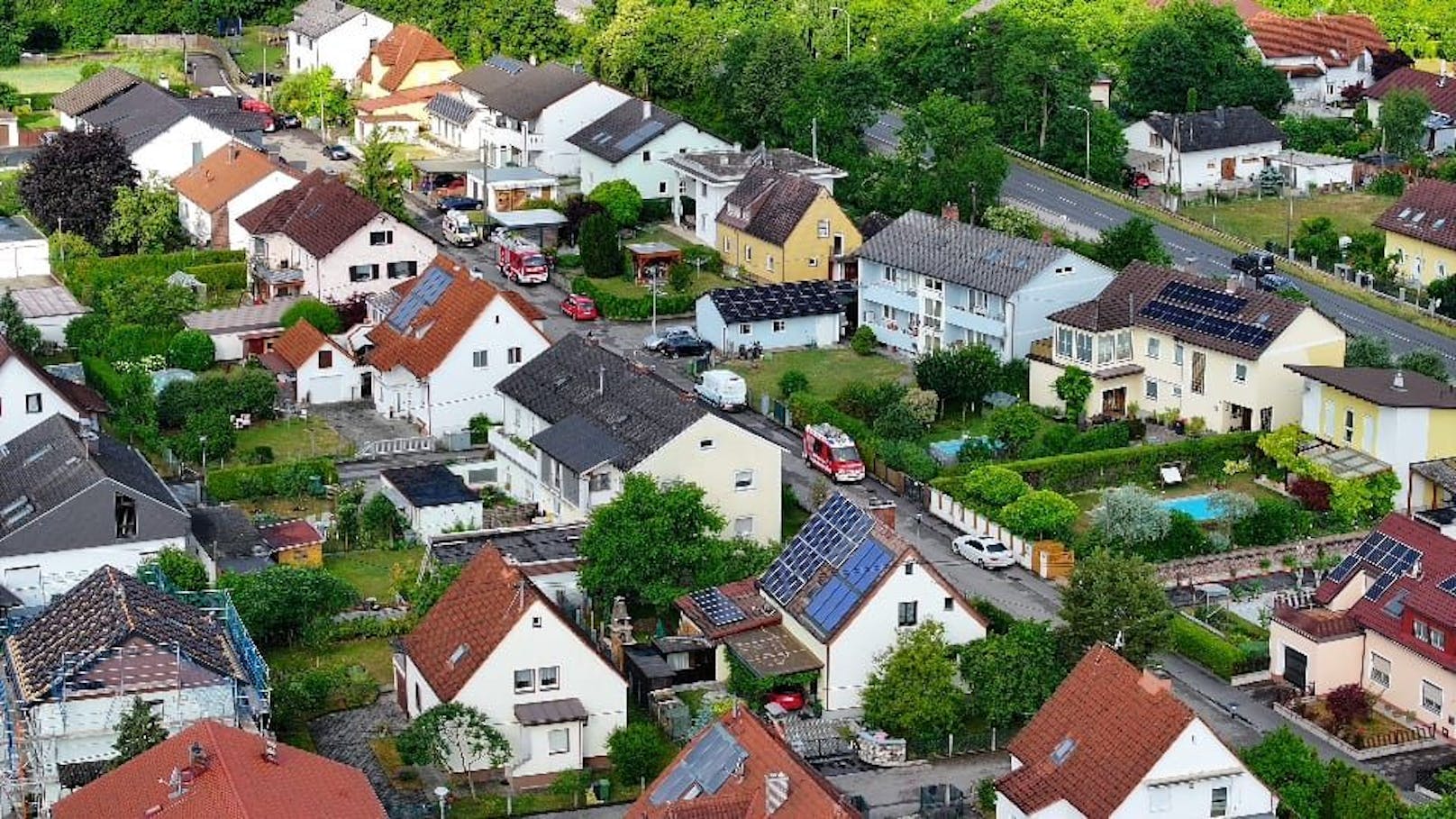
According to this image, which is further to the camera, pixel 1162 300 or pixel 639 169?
pixel 639 169

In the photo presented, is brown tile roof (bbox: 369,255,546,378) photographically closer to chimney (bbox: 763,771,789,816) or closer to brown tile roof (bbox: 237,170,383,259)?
brown tile roof (bbox: 237,170,383,259)

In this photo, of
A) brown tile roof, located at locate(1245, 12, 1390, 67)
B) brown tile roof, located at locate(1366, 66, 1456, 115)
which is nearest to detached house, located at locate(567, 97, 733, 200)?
brown tile roof, located at locate(1366, 66, 1456, 115)

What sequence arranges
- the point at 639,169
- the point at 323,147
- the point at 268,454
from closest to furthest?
the point at 268,454 < the point at 639,169 < the point at 323,147

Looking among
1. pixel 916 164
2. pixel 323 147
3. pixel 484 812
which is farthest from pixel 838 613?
pixel 323 147

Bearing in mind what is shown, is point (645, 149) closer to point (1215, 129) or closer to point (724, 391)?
point (1215, 129)

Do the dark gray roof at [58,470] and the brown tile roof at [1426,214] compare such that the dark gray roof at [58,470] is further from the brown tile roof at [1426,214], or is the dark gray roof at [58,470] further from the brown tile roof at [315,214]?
the brown tile roof at [1426,214]

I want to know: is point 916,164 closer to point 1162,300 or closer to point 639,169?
point 639,169

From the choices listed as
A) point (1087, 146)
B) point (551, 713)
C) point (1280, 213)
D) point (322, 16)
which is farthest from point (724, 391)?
point (322, 16)

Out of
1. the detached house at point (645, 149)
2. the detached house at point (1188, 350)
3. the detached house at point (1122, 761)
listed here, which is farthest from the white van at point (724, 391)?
the detached house at point (1122, 761)
